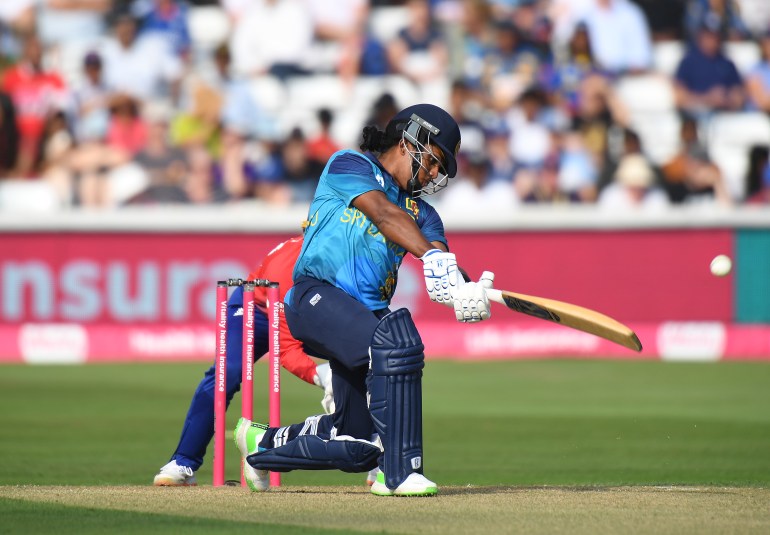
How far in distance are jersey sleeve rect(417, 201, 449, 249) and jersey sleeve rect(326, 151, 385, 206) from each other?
28cm

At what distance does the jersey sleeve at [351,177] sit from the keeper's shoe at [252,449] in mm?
1111

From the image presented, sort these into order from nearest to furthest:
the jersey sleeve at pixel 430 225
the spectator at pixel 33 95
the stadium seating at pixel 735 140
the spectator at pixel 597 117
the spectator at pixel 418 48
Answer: the jersey sleeve at pixel 430 225 → the spectator at pixel 597 117 → the spectator at pixel 33 95 → the stadium seating at pixel 735 140 → the spectator at pixel 418 48

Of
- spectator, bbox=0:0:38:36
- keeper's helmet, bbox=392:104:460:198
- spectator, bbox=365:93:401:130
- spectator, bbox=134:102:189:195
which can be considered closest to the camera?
keeper's helmet, bbox=392:104:460:198

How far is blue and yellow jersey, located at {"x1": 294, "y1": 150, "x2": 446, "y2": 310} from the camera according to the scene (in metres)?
5.34

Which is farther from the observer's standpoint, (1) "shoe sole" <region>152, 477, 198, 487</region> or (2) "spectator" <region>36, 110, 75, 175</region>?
(2) "spectator" <region>36, 110, 75, 175</region>

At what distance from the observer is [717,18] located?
17.2 metres

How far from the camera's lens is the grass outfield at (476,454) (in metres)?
4.93

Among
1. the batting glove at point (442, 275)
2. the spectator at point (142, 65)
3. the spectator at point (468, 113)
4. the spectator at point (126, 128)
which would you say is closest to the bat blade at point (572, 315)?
the batting glove at point (442, 275)

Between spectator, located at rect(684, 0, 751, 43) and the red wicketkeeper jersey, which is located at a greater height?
spectator, located at rect(684, 0, 751, 43)

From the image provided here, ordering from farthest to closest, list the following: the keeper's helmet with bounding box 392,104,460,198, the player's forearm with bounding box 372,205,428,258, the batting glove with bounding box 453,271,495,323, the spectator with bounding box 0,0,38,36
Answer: the spectator with bounding box 0,0,38,36
the keeper's helmet with bounding box 392,104,460,198
the player's forearm with bounding box 372,205,428,258
the batting glove with bounding box 453,271,495,323

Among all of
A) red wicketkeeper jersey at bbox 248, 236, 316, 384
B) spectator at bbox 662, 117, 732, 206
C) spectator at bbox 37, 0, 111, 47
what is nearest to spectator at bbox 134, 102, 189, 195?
spectator at bbox 37, 0, 111, 47

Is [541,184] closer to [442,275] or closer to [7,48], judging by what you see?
[7,48]

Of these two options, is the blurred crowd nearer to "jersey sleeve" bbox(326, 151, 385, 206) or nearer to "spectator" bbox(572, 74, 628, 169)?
"spectator" bbox(572, 74, 628, 169)

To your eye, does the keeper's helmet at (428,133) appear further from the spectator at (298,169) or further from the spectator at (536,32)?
the spectator at (536,32)
